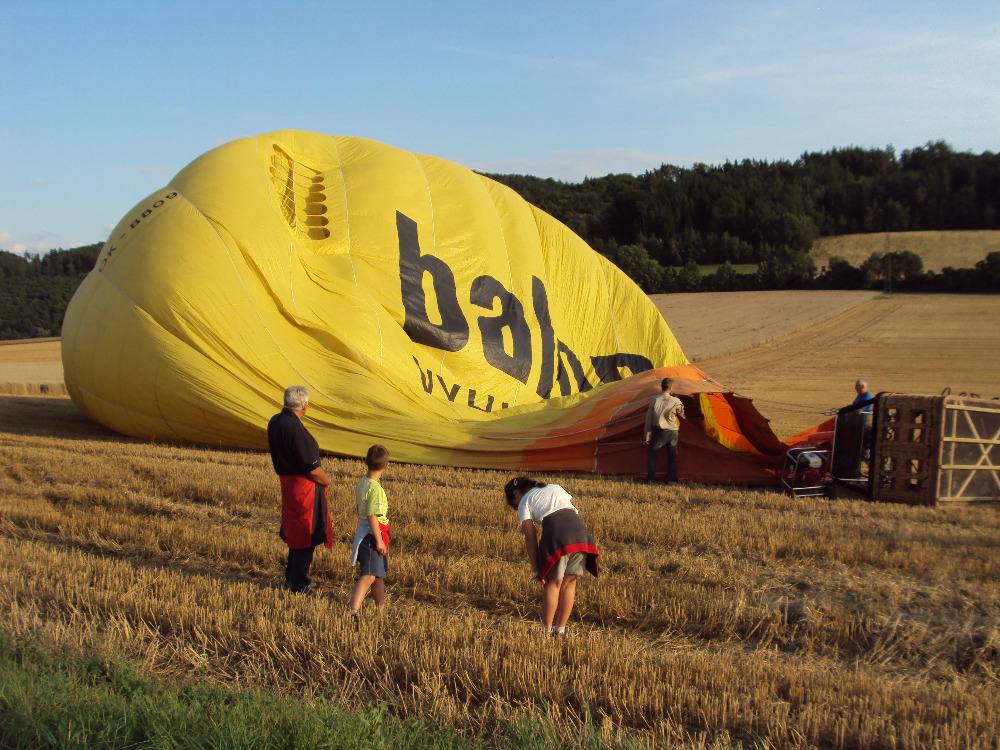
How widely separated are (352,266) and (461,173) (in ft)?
9.57

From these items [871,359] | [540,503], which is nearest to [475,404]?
[540,503]

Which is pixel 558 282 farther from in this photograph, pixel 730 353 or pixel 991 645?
pixel 730 353

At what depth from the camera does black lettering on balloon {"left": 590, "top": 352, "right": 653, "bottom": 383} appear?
44.9ft

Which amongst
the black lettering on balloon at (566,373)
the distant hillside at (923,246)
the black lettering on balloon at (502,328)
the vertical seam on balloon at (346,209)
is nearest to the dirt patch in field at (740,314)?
the distant hillside at (923,246)

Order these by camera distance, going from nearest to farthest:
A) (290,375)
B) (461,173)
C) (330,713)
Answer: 1. (330,713)
2. (290,375)
3. (461,173)

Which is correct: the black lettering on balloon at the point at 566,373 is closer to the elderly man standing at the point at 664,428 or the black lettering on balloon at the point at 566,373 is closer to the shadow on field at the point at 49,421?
the elderly man standing at the point at 664,428

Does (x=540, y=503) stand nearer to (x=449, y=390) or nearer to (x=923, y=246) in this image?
(x=449, y=390)

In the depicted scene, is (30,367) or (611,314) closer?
(611,314)

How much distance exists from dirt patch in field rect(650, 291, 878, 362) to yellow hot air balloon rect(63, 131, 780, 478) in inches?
579

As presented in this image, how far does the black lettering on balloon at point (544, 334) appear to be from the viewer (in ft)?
41.9

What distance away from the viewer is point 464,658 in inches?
170

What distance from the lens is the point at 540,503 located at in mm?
4879

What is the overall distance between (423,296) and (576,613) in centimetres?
703

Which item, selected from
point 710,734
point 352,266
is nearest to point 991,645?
point 710,734
